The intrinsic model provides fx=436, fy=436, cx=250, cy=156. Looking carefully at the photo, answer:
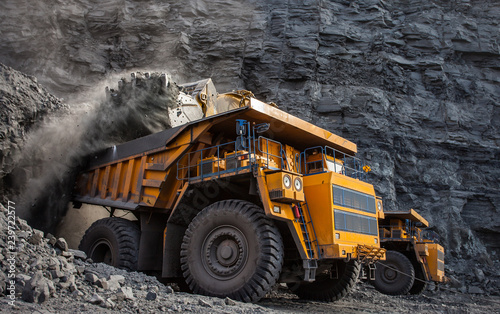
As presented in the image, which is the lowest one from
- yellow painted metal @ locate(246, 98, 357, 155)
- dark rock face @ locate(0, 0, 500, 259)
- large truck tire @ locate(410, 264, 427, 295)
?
large truck tire @ locate(410, 264, 427, 295)

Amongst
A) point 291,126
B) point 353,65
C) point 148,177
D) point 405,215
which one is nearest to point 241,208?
point 291,126

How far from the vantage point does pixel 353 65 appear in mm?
21500

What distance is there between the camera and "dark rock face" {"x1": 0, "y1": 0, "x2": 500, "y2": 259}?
19.7m

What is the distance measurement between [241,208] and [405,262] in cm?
775

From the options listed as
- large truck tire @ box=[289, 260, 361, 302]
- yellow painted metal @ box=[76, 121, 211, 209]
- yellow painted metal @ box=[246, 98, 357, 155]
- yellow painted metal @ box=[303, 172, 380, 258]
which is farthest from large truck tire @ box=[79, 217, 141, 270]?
yellow painted metal @ box=[303, 172, 380, 258]

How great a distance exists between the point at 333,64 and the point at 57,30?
13.3 m

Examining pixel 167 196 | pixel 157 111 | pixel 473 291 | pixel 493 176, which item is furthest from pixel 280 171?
pixel 493 176

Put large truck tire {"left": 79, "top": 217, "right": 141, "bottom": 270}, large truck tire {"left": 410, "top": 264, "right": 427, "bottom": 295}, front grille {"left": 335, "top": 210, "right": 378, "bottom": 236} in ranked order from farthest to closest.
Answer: large truck tire {"left": 410, "top": 264, "right": 427, "bottom": 295} < large truck tire {"left": 79, "top": 217, "right": 141, "bottom": 270} < front grille {"left": 335, "top": 210, "right": 378, "bottom": 236}

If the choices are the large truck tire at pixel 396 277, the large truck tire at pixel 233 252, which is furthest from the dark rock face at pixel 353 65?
the large truck tire at pixel 233 252

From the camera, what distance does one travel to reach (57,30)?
2053cm

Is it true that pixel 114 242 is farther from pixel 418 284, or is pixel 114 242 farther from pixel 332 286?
pixel 418 284

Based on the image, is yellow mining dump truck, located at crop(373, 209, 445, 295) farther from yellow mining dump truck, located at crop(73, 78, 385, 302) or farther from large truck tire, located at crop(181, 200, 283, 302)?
large truck tire, located at crop(181, 200, 283, 302)

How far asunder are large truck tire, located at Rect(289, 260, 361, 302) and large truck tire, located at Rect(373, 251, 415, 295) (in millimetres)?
4765

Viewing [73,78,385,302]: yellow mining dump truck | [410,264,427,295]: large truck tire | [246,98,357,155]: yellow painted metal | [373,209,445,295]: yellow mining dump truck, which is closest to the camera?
[73,78,385,302]: yellow mining dump truck
